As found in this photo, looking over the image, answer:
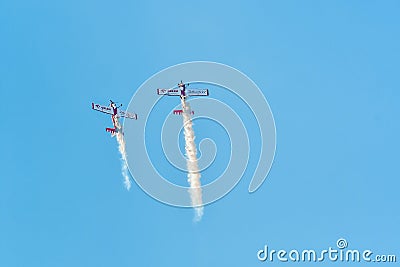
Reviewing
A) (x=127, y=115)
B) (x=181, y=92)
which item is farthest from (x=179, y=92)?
(x=127, y=115)

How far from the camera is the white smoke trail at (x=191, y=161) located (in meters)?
84.3

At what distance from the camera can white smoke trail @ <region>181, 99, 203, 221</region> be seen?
84.3m

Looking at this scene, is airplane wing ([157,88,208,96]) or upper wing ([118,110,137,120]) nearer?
upper wing ([118,110,137,120])

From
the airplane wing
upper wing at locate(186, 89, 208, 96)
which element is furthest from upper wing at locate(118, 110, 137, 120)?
upper wing at locate(186, 89, 208, 96)

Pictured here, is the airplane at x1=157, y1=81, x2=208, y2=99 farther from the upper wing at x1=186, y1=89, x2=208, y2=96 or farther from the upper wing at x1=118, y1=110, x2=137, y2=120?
the upper wing at x1=118, y1=110, x2=137, y2=120

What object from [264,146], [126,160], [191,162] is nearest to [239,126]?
[264,146]

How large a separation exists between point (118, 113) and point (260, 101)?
927 inches

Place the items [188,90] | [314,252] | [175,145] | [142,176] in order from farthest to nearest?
[188,90]
[175,145]
[142,176]
[314,252]

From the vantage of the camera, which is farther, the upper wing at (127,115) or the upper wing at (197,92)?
the upper wing at (197,92)

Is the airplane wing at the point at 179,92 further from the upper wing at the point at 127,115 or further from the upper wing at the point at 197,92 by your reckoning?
the upper wing at the point at 127,115

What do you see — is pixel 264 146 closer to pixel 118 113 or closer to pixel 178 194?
pixel 178 194

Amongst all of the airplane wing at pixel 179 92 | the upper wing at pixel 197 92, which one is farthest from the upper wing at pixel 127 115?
the upper wing at pixel 197 92

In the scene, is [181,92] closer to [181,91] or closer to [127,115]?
[181,91]

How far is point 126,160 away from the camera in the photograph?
290ft
